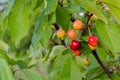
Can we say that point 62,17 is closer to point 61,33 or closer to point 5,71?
point 61,33

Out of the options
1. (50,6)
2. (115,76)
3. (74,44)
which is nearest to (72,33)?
(74,44)

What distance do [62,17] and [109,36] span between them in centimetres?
17

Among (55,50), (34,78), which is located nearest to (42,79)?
(34,78)

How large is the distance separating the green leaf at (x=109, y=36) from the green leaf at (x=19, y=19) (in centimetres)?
24

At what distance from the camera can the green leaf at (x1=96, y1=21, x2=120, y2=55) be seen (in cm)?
118

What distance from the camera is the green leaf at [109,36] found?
1183 mm

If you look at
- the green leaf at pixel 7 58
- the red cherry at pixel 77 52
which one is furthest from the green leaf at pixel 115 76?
the green leaf at pixel 7 58

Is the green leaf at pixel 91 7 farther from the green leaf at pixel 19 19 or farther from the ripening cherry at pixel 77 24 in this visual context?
the green leaf at pixel 19 19

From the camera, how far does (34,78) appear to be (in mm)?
1246

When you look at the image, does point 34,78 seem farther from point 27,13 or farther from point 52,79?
point 27,13

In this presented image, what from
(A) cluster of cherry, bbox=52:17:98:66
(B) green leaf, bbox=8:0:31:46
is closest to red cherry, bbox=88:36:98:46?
(A) cluster of cherry, bbox=52:17:98:66

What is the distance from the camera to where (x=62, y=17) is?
3.99ft

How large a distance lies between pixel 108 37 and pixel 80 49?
0.13 meters

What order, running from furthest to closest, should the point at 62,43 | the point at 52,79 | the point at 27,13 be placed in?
the point at 62,43 → the point at 52,79 → the point at 27,13
